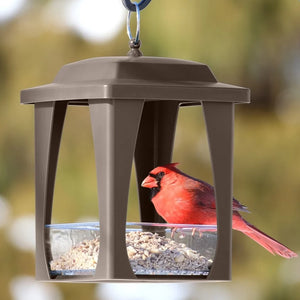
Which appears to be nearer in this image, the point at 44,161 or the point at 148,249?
the point at 148,249

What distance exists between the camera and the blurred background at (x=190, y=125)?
602 cm

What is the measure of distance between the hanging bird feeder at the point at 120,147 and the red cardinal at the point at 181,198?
0.16 ft

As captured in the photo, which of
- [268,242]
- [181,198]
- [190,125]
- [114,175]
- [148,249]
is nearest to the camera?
[114,175]

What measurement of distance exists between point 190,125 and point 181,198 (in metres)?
3.26

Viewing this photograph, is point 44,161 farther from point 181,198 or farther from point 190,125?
point 190,125

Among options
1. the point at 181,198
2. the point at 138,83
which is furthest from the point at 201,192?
the point at 138,83

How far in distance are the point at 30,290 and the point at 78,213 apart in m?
0.75

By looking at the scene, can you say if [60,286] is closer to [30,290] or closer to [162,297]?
[30,290]

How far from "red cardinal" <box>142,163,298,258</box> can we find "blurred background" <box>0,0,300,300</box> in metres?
3.05

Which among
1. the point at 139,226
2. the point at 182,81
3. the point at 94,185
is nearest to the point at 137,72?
the point at 182,81

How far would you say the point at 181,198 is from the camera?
9.10ft

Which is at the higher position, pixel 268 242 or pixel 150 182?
pixel 150 182

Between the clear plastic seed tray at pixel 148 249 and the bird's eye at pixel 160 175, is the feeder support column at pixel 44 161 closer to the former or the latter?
the clear plastic seed tray at pixel 148 249

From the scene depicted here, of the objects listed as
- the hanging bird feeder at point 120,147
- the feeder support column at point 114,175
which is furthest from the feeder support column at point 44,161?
the feeder support column at point 114,175
